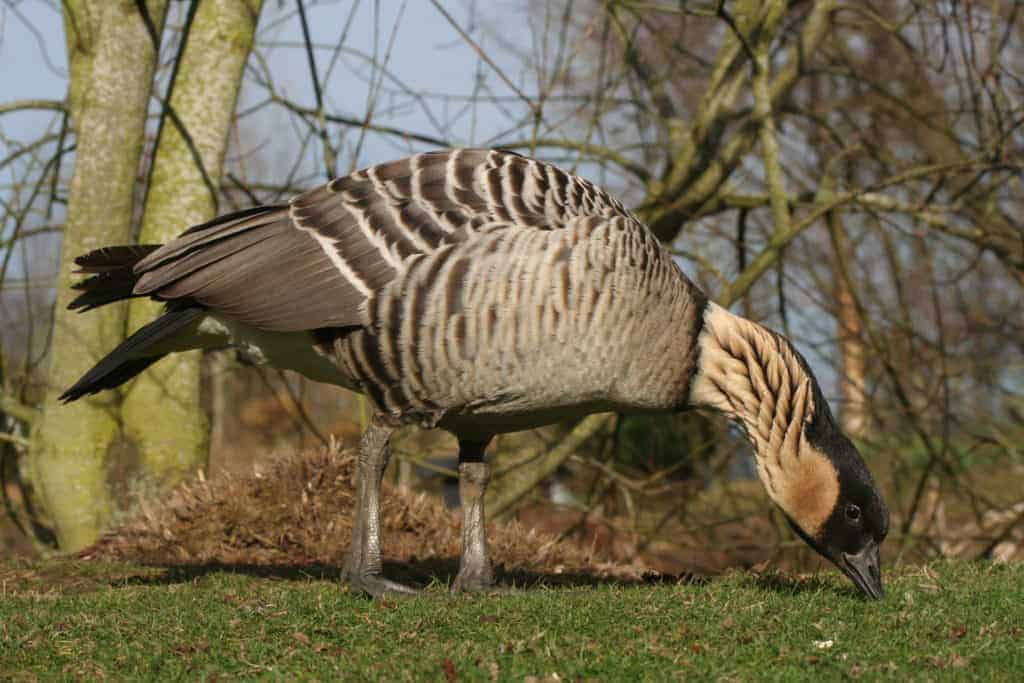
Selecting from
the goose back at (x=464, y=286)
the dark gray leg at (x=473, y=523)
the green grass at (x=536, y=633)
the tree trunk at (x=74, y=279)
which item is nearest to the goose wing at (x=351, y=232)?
the goose back at (x=464, y=286)

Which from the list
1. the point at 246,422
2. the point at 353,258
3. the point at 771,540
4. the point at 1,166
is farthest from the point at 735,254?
the point at 246,422

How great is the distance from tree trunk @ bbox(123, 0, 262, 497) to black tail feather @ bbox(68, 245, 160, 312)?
254cm

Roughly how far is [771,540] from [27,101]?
956 cm

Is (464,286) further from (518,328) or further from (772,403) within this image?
(772,403)

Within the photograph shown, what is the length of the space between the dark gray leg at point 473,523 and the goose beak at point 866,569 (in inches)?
77.7

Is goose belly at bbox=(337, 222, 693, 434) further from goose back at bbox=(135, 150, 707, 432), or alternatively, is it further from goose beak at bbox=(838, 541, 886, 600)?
goose beak at bbox=(838, 541, 886, 600)

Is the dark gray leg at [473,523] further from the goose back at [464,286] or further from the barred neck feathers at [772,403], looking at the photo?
the barred neck feathers at [772,403]

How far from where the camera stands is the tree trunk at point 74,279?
9023 millimetres

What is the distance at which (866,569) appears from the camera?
5.91 metres

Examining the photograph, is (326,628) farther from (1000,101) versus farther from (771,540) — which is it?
(771,540)

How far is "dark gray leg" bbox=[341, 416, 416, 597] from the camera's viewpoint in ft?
20.1

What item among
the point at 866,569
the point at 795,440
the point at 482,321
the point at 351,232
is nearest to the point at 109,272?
the point at 351,232

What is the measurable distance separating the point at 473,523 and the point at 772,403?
6.05ft

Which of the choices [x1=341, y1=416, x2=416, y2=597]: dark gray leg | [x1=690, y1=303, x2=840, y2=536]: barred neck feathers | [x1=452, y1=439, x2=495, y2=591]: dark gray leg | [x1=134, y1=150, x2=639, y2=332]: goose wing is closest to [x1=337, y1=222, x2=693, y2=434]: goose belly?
[x1=134, y1=150, x2=639, y2=332]: goose wing
